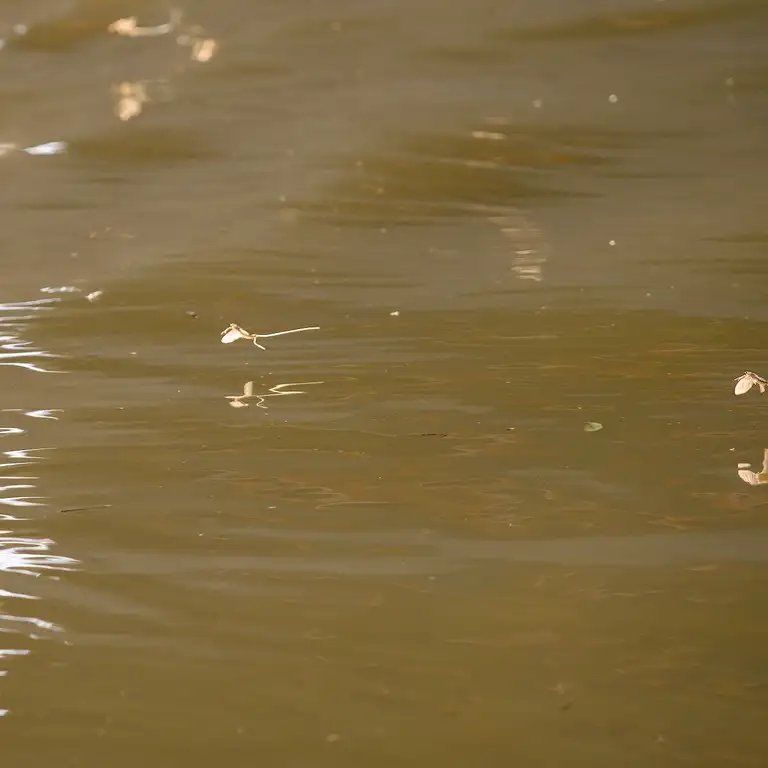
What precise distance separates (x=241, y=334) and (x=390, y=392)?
1.11ft

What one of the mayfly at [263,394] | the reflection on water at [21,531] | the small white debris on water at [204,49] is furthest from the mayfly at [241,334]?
the small white debris on water at [204,49]

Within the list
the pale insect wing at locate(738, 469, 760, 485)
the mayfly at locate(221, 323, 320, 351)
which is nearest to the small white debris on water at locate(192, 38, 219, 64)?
the mayfly at locate(221, 323, 320, 351)

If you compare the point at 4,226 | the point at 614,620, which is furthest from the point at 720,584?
the point at 4,226

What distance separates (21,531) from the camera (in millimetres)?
1356

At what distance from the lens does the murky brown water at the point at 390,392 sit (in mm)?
1066

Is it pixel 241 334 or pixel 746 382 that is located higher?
pixel 241 334

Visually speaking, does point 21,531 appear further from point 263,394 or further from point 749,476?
point 749,476

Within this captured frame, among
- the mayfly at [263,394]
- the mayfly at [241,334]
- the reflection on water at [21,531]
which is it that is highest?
the mayfly at [241,334]

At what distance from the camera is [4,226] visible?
248 cm

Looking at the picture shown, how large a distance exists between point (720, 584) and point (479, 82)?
226 cm

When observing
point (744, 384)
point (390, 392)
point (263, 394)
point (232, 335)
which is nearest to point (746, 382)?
point (744, 384)

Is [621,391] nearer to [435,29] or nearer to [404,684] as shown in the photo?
[404,684]

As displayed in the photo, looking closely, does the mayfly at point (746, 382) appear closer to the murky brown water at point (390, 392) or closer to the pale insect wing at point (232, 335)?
the murky brown water at point (390, 392)

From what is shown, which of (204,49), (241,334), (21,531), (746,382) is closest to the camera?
(21,531)
